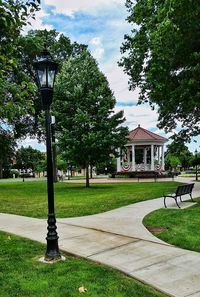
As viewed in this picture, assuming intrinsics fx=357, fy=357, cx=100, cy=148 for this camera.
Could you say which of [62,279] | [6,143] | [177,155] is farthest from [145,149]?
[62,279]

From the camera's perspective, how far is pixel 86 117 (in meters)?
23.9

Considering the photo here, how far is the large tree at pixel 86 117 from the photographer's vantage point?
2416 cm

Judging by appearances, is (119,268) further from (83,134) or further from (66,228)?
(83,134)

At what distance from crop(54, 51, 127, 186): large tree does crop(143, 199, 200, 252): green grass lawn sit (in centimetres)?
1270

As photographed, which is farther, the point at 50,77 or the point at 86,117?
the point at 86,117

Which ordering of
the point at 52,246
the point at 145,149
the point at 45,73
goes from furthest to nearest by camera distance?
the point at 145,149 < the point at 45,73 < the point at 52,246

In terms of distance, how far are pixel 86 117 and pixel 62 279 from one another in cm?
1905

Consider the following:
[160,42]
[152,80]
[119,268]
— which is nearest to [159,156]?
[152,80]

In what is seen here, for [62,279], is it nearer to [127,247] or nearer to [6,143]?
[127,247]

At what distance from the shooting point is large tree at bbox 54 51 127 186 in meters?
24.2

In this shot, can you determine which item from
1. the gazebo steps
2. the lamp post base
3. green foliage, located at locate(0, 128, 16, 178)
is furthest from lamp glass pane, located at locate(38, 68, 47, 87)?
the gazebo steps

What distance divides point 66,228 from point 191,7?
7.95 m

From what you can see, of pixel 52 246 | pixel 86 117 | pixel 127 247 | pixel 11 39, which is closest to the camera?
pixel 11 39

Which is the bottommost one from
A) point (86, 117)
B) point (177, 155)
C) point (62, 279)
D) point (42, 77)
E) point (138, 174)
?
point (62, 279)
